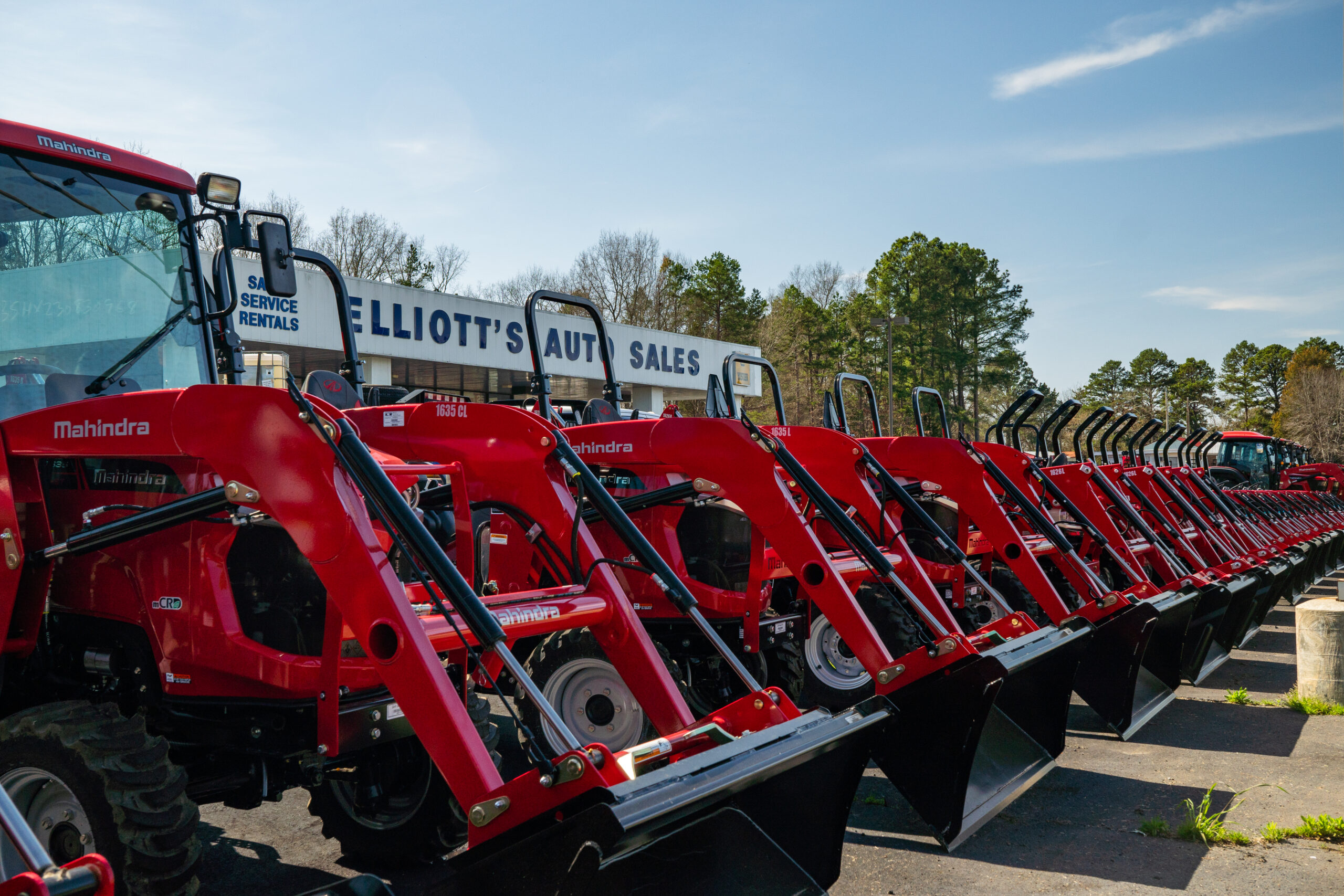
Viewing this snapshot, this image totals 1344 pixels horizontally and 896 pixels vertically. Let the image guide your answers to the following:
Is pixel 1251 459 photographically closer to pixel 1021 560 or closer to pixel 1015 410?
pixel 1015 410

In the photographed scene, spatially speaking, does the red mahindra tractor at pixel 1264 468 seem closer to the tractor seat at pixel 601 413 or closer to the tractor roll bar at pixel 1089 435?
the tractor roll bar at pixel 1089 435

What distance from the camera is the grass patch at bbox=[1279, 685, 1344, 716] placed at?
23.6ft

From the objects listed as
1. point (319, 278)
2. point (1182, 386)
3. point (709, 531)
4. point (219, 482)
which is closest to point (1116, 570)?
point (709, 531)

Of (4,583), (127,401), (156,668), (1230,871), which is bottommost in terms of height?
(1230,871)

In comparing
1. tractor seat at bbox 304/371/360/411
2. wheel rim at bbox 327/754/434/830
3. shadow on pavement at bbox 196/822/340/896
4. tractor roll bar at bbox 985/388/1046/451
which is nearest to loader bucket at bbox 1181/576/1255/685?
tractor roll bar at bbox 985/388/1046/451

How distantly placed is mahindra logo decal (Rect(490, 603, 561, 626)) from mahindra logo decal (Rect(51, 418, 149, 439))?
1363mm

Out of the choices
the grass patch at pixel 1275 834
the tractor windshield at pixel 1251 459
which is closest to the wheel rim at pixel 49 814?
the grass patch at pixel 1275 834

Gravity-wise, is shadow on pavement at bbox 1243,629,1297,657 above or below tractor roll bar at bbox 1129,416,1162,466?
below

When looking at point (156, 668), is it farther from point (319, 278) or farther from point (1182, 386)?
point (1182, 386)

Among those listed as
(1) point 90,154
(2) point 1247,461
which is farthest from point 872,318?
(1) point 90,154

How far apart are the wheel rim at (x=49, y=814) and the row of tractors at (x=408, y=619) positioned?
13 mm

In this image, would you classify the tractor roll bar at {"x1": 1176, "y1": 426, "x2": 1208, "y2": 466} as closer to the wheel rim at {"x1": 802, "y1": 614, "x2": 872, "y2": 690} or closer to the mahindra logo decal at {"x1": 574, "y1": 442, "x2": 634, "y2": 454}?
the wheel rim at {"x1": 802, "y1": 614, "x2": 872, "y2": 690}

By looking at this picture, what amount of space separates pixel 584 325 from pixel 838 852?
22.8m

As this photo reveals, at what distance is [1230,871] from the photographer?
4387 mm
